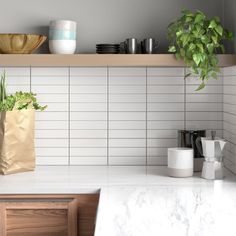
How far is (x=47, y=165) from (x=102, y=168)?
0.36m

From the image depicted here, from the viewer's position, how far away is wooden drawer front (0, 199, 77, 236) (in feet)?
8.91

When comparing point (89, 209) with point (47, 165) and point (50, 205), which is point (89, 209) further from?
point (47, 165)

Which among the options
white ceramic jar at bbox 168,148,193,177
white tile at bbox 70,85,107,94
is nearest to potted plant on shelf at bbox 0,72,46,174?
white tile at bbox 70,85,107,94

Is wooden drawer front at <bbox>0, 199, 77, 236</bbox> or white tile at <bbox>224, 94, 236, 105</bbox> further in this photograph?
white tile at <bbox>224, 94, 236, 105</bbox>

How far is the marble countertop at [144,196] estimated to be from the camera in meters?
2.06

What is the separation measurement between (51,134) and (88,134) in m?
0.23

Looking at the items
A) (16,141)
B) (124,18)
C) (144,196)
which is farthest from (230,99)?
(16,141)

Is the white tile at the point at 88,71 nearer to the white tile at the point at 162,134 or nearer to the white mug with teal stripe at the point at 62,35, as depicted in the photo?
the white mug with teal stripe at the point at 62,35

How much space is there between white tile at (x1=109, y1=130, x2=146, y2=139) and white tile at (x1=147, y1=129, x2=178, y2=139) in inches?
1.7

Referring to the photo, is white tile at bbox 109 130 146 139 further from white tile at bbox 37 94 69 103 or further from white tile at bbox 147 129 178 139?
white tile at bbox 37 94 69 103

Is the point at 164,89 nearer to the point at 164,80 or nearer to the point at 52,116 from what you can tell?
the point at 164,80

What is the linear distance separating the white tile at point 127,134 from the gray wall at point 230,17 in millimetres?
729

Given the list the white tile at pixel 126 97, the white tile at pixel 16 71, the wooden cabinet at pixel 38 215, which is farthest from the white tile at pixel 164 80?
the wooden cabinet at pixel 38 215

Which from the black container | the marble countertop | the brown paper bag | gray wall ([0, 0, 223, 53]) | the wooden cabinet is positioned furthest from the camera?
gray wall ([0, 0, 223, 53])
